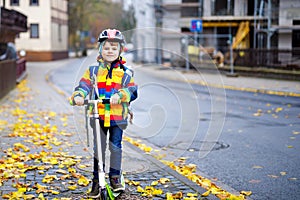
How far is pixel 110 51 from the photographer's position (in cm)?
560

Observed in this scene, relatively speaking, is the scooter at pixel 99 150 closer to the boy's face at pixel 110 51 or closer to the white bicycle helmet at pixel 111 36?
the boy's face at pixel 110 51

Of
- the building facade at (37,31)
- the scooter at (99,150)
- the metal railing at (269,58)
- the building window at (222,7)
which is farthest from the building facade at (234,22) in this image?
the scooter at (99,150)

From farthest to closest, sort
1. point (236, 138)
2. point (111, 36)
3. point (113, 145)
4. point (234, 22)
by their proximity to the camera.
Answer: point (234, 22)
point (236, 138)
point (113, 145)
point (111, 36)

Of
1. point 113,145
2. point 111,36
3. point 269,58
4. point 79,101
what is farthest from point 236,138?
point 269,58

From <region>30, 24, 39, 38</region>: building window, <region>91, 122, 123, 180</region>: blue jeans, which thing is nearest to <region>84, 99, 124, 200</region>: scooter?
<region>91, 122, 123, 180</region>: blue jeans

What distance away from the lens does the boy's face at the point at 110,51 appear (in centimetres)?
560

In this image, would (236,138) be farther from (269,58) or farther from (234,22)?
(234,22)

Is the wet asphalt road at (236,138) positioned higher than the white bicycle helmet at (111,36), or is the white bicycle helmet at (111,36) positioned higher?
the white bicycle helmet at (111,36)

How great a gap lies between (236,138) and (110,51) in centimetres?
514

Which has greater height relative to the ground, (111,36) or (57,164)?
(111,36)

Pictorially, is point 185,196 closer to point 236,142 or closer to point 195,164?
point 195,164

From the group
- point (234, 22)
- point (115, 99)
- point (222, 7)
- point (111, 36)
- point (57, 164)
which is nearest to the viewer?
point (115, 99)

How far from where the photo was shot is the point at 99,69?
5.65 meters

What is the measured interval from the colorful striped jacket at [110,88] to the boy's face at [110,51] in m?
0.07
